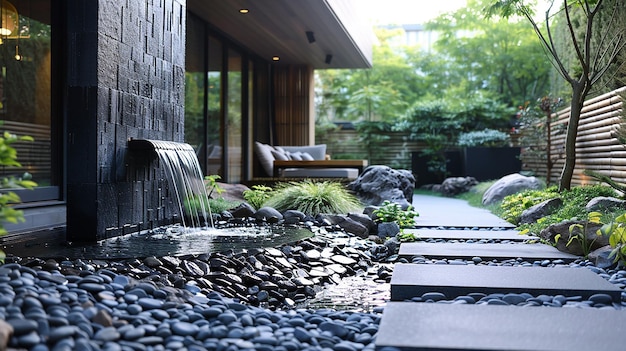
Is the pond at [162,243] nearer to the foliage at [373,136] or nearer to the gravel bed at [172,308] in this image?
the gravel bed at [172,308]

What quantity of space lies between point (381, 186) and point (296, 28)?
122 inches

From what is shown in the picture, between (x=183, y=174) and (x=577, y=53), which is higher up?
(x=577, y=53)

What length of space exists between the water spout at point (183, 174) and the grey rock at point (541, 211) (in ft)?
10.1

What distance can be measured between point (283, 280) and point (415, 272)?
30.7 inches

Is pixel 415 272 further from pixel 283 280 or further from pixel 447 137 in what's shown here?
pixel 447 137

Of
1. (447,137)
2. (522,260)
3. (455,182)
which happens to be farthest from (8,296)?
(447,137)

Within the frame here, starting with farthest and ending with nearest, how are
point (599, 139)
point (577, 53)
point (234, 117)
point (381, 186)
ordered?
point (234, 117) < point (599, 139) < point (381, 186) < point (577, 53)

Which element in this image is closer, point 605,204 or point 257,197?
point 605,204

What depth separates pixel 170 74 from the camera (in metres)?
5.27

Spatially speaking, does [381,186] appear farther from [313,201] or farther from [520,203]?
[520,203]

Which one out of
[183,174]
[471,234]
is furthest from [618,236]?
[183,174]

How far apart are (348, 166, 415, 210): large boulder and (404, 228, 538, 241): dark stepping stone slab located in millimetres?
2039

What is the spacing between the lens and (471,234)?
5488 mm

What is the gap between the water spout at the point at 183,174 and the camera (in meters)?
4.60
